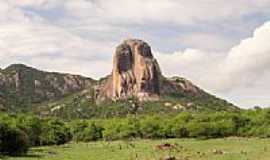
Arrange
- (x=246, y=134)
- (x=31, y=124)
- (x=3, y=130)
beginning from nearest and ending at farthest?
(x=3, y=130) < (x=31, y=124) < (x=246, y=134)

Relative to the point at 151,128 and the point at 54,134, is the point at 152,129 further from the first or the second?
the point at 54,134

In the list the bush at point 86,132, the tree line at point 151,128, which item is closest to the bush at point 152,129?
the tree line at point 151,128

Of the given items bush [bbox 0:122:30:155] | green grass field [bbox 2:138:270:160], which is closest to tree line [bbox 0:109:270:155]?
green grass field [bbox 2:138:270:160]

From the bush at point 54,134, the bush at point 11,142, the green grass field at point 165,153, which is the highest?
the bush at point 54,134

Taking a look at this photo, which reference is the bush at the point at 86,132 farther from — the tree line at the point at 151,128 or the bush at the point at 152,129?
the bush at the point at 152,129

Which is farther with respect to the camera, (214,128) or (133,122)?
(133,122)

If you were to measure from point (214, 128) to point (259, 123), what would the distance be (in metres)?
10.1

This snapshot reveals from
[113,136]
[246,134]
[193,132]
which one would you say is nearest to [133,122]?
[113,136]

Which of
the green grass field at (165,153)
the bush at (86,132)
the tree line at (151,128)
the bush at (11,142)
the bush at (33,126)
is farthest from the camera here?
the bush at (86,132)

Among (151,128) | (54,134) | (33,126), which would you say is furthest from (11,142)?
(151,128)

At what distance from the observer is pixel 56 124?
135 m

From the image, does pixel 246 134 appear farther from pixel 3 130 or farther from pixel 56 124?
pixel 3 130

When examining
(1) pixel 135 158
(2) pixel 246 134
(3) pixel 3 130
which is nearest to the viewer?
(1) pixel 135 158

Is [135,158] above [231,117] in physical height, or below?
below
